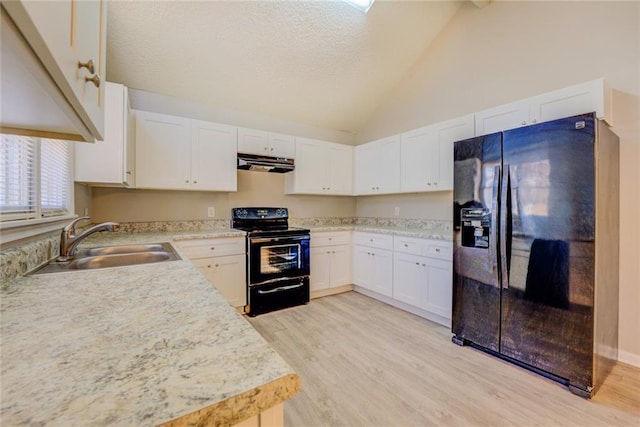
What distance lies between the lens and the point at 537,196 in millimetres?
1927

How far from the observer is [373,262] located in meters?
3.52

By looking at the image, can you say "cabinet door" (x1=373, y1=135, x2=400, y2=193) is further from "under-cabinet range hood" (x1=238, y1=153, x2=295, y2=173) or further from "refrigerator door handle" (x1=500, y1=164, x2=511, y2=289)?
"refrigerator door handle" (x1=500, y1=164, x2=511, y2=289)

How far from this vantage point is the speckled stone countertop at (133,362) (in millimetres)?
394

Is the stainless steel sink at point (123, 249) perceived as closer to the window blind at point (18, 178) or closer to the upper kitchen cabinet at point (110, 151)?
the window blind at point (18, 178)

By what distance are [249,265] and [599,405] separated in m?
2.91

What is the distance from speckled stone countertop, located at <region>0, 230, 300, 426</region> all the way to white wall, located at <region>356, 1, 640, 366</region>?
3092mm

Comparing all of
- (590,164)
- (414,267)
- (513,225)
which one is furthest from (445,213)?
(590,164)

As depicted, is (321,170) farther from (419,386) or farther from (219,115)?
(419,386)

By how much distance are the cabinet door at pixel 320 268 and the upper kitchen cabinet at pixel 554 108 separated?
2.21 m

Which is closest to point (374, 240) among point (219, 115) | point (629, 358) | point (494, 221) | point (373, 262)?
point (373, 262)

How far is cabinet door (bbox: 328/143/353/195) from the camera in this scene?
4.02m

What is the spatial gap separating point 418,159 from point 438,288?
4.88 ft

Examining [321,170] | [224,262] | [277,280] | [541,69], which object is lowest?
[277,280]

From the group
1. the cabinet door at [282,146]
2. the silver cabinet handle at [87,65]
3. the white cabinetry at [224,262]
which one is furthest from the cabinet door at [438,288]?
the silver cabinet handle at [87,65]
